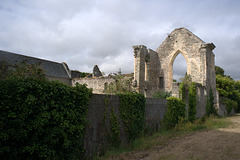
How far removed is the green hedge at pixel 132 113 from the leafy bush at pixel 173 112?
9.75ft

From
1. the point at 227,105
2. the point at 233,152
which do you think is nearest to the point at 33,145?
the point at 233,152

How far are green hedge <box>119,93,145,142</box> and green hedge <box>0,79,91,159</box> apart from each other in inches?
90.6

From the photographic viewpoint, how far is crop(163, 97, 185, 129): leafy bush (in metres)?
10.6

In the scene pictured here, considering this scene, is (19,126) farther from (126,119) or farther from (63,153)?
(126,119)

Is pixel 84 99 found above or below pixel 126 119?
above

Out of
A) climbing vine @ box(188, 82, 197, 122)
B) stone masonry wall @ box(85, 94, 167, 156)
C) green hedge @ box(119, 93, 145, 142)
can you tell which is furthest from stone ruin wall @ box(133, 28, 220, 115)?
stone masonry wall @ box(85, 94, 167, 156)

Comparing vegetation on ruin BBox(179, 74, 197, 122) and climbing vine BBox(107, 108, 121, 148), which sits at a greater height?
vegetation on ruin BBox(179, 74, 197, 122)

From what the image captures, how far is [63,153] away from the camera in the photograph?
438 centimetres

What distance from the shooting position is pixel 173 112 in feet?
36.8

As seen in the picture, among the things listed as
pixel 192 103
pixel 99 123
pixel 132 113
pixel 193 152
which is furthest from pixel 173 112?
pixel 99 123

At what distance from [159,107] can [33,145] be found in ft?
23.8

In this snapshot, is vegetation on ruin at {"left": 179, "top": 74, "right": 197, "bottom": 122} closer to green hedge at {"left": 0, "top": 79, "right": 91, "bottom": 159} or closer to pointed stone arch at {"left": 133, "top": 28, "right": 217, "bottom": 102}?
pointed stone arch at {"left": 133, "top": 28, "right": 217, "bottom": 102}

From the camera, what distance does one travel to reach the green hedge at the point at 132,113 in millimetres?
6973

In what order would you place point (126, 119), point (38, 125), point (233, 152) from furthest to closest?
point (126, 119)
point (233, 152)
point (38, 125)
